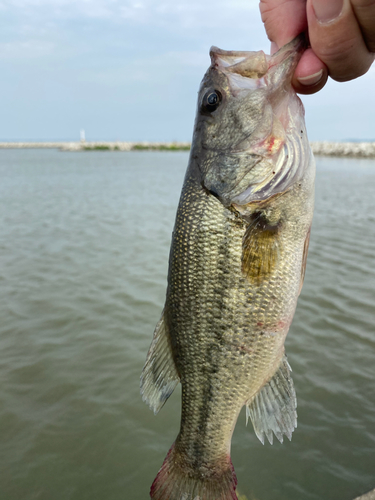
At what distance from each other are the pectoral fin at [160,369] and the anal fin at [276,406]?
48cm

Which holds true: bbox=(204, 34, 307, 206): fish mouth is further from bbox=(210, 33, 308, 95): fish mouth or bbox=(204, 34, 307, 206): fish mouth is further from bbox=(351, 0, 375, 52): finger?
bbox=(351, 0, 375, 52): finger

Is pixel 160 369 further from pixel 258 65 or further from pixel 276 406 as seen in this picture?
pixel 258 65

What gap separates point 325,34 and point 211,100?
787 mm

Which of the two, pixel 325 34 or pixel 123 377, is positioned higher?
pixel 325 34

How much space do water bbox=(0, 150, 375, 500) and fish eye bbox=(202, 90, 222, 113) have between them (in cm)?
300

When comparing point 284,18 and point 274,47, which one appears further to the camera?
point 274,47

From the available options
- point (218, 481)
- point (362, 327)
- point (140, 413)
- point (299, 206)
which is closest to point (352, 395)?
point (362, 327)

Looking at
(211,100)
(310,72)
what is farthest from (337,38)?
(211,100)

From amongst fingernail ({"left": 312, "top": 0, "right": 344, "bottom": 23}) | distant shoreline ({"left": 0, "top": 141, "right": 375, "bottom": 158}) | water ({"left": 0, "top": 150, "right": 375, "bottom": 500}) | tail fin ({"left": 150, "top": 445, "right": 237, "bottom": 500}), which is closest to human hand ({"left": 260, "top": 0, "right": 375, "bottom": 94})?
fingernail ({"left": 312, "top": 0, "right": 344, "bottom": 23})

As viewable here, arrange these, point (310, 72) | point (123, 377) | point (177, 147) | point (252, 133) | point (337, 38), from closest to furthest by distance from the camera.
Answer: point (337, 38)
point (310, 72)
point (252, 133)
point (123, 377)
point (177, 147)

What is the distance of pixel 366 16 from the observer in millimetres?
1421

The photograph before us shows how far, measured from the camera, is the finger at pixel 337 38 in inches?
57.0

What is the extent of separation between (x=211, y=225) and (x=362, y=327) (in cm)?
432

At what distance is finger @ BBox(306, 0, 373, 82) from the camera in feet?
4.75
